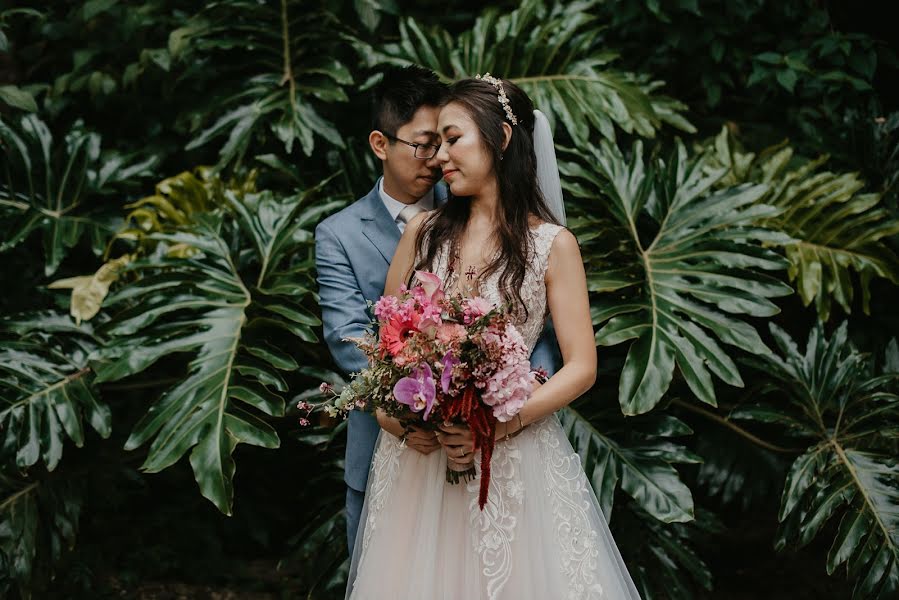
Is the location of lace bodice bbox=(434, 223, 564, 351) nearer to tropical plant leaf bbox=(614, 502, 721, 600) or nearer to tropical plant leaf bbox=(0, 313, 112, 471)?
tropical plant leaf bbox=(614, 502, 721, 600)

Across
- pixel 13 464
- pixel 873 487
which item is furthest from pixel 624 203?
pixel 13 464

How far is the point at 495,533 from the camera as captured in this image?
7.10 feet

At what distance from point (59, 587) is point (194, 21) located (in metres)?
2.54

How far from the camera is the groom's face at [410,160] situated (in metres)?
2.65

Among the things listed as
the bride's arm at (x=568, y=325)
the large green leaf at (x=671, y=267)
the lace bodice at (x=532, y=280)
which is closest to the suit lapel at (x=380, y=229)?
the lace bodice at (x=532, y=280)

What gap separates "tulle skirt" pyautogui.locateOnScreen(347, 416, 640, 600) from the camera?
7.11ft

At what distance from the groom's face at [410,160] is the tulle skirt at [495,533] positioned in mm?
799

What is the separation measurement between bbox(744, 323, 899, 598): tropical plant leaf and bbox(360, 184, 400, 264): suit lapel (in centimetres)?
155

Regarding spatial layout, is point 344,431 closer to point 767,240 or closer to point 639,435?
point 639,435

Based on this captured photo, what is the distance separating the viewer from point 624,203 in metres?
3.34

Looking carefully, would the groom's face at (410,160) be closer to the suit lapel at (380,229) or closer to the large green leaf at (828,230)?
the suit lapel at (380,229)

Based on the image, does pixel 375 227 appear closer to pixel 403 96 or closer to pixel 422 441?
pixel 403 96

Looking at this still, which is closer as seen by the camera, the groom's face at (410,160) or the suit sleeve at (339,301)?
the suit sleeve at (339,301)

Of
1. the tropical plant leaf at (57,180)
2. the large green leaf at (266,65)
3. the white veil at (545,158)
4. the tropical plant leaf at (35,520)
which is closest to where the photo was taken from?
the white veil at (545,158)
